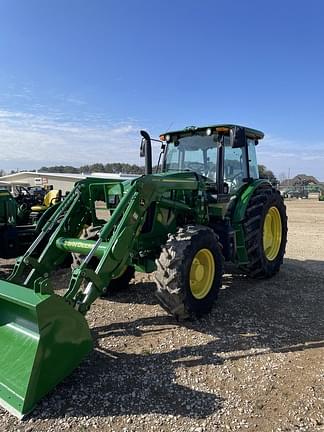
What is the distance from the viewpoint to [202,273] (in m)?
5.07

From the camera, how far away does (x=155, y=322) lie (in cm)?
493

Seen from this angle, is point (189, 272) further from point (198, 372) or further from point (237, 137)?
point (237, 137)

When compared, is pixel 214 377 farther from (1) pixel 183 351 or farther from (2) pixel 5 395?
(2) pixel 5 395

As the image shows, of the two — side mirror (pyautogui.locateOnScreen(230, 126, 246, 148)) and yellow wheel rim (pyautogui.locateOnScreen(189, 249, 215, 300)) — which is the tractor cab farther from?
yellow wheel rim (pyautogui.locateOnScreen(189, 249, 215, 300))

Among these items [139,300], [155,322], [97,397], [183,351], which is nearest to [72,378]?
[97,397]

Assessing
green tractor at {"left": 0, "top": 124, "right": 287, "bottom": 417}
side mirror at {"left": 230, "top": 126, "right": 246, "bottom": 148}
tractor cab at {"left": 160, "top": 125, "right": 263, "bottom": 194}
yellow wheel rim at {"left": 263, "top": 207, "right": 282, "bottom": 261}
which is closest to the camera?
green tractor at {"left": 0, "top": 124, "right": 287, "bottom": 417}

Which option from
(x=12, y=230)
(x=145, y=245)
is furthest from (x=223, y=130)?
(x=12, y=230)

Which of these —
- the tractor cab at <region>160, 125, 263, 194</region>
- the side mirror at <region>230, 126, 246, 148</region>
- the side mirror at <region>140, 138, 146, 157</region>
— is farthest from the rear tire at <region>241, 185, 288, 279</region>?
the side mirror at <region>140, 138, 146, 157</region>

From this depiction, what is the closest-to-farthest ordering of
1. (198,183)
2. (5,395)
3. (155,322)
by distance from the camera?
(5,395)
(155,322)
(198,183)

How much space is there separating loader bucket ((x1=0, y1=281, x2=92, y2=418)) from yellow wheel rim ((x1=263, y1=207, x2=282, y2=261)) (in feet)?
15.0

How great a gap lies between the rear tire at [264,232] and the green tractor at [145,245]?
2 cm

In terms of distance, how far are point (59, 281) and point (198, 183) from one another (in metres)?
3.20

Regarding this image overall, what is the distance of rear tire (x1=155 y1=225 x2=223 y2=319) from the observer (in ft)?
14.7

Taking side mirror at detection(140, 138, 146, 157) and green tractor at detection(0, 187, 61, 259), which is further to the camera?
green tractor at detection(0, 187, 61, 259)
